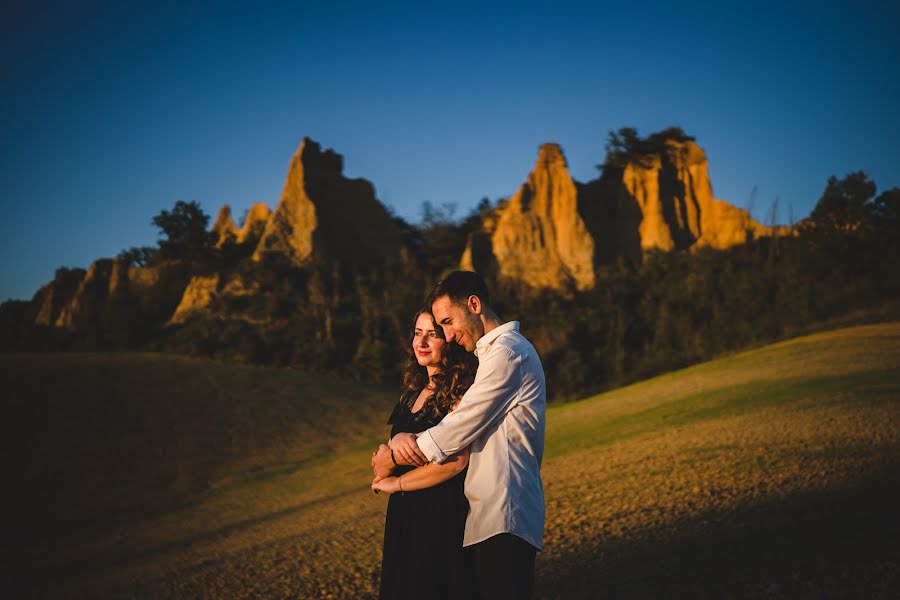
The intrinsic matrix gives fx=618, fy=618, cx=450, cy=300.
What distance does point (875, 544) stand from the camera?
5.08 metres

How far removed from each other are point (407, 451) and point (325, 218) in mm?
40905

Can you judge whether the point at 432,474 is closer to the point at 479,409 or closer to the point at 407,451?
the point at 407,451

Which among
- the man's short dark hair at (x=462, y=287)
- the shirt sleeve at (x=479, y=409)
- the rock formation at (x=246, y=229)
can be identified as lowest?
the shirt sleeve at (x=479, y=409)

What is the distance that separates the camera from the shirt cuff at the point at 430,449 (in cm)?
238

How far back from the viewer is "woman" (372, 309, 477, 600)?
2.69m

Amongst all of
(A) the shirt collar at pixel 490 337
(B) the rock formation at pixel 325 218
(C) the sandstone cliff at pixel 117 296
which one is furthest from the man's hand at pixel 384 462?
(C) the sandstone cliff at pixel 117 296

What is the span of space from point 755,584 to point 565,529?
2470 mm

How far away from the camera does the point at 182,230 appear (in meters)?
44.0

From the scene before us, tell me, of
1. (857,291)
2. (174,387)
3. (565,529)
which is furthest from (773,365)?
(174,387)

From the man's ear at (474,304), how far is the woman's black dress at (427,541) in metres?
0.48

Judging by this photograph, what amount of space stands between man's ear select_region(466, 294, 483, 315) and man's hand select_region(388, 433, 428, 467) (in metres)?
0.59

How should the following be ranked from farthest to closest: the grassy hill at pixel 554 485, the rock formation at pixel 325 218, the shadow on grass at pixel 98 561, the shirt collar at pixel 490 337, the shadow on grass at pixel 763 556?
the rock formation at pixel 325 218 → the shadow on grass at pixel 98 561 → the grassy hill at pixel 554 485 → the shadow on grass at pixel 763 556 → the shirt collar at pixel 490 337

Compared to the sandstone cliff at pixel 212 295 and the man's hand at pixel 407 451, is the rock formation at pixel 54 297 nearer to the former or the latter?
the sandstone cliff at pixel 212 295

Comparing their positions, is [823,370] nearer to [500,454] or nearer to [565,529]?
[565,529]
